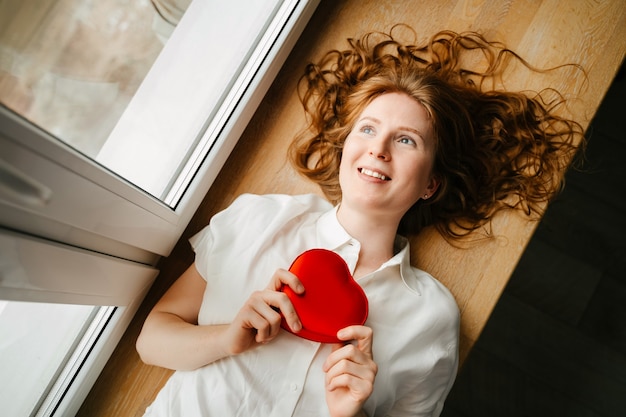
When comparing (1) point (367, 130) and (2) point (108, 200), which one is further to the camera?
(1) point (367, 130)

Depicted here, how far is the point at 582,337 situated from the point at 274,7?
1.62 m

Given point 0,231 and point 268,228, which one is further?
point 268,228

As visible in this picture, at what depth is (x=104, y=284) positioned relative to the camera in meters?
1.05

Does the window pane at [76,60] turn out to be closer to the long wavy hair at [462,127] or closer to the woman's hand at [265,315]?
the woman's hand at [265,315]

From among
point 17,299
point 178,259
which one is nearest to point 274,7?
point 178,259

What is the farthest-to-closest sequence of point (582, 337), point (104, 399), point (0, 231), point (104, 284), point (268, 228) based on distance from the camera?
point (582, 337), point (104, 399), point (268, 228), point (104, 284), point (0, 231)

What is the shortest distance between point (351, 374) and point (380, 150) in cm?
51

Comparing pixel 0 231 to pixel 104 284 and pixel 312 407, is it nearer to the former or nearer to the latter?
pixel 104 284

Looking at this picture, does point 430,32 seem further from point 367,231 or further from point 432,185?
point 367,231

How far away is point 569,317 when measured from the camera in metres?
1.79

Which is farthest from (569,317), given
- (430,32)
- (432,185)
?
(430,32)

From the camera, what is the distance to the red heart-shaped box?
1001 mm

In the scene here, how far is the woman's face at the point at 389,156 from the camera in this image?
113 cm

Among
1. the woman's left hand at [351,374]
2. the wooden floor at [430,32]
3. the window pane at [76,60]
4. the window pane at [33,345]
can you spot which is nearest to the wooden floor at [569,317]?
the wooden floor at [430,32]
